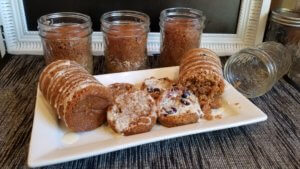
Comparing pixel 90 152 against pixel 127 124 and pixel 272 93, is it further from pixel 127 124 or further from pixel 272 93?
pixel 272 93

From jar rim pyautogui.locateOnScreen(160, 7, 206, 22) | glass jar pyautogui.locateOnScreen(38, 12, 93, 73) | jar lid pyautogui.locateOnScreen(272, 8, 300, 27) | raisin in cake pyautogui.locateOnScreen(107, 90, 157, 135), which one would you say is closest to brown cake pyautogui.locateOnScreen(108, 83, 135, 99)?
raisin in cake pyautogui.locateOnScreen(107, 90, 157, 135)

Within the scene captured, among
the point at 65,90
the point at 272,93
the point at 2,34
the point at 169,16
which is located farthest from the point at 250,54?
the point at 2,34

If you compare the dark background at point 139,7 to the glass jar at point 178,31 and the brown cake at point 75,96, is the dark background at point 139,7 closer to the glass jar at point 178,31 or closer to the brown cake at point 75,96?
the glass jar at point 178,31

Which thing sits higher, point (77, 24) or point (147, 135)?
point (77, 24)

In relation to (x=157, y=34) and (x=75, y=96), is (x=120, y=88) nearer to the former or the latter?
(x=75, y=96)

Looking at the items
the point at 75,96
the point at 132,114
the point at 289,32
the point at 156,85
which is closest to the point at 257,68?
the point at 289,32

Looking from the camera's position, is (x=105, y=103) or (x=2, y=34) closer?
(x=105, y=103)

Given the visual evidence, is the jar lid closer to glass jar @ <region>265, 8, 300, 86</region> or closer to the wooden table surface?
glass jar @ <region>265, 8, 300, 86</region>
